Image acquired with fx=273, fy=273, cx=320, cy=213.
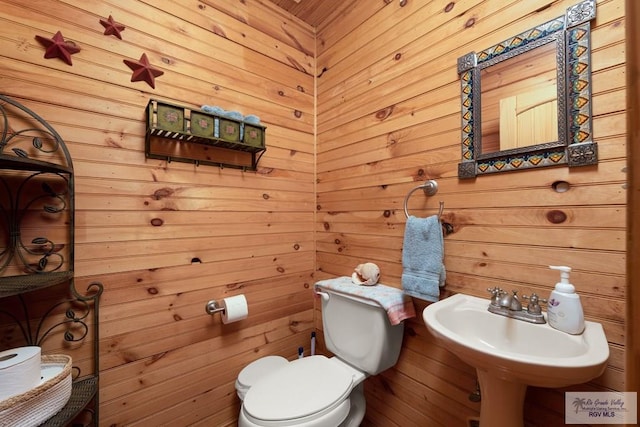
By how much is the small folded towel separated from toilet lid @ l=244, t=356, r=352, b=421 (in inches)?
13.8

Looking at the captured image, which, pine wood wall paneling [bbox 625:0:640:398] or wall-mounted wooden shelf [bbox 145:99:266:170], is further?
wall-mounted wooden shelf [bbox 145:99:266:170]

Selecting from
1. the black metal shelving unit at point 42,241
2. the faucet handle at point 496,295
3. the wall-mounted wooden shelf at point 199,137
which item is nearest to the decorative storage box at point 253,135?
the wall-mounted wooden shelf at point 199,137

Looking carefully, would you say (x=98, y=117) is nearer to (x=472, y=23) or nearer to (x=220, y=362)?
(x=220, y=362)

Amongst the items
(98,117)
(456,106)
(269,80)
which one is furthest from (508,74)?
(98,117)

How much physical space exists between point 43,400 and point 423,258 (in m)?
1.42

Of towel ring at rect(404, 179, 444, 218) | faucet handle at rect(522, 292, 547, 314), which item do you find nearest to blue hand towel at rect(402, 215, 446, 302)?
towel ring at rect(404, 179, 444, 218)

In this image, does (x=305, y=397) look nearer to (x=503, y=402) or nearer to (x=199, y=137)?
(x=503, y=402)

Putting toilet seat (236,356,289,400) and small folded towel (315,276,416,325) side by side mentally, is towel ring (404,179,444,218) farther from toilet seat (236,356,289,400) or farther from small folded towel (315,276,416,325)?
toilet seat (236,356,289,400)

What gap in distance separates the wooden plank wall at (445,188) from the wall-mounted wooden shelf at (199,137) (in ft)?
1.82

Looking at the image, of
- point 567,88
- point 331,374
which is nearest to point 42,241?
point 331,374

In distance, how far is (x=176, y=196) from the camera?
4.49ft

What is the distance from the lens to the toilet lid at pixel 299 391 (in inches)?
40.4

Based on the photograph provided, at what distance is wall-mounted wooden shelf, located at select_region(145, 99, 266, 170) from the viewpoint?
1.24 meters

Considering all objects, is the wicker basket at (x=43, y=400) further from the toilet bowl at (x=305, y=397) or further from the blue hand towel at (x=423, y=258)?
the blue hand towel at (x=423, y=258)
